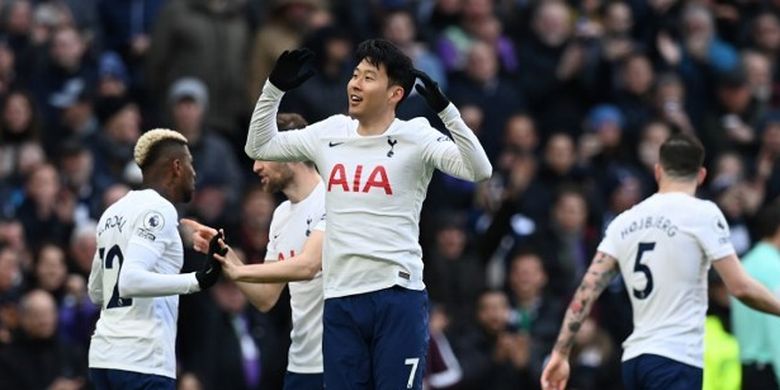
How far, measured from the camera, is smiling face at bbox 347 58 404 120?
12.0 meters

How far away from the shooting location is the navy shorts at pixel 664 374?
12969 millimetres

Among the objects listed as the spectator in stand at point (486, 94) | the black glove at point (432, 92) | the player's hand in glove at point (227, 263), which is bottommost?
the player's hand in glove at point (227, 263)

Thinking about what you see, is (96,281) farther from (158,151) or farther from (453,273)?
(453,273)

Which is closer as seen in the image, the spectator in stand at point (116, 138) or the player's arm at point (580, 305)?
the player's arm at point (580, 305)

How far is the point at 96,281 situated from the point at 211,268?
92 centimetres

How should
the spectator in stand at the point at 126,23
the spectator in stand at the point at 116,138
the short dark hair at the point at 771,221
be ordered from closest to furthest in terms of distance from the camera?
the short dark hair at the point at 771,221, the spectator in stand at the point at 116,138, the spectator in stand at the point at 126,23

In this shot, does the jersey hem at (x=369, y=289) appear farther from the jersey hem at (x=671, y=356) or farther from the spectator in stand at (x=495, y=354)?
the spectator in stand at (x=495, y=354)

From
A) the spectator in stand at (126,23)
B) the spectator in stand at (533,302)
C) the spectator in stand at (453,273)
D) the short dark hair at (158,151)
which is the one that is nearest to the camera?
the short dark hair at (158,151)

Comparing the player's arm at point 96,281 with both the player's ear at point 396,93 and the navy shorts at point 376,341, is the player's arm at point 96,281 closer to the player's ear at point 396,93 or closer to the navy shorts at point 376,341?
the navy shorts at point 376,341

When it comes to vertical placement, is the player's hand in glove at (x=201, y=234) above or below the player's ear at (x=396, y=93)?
below

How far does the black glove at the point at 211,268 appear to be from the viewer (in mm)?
12062

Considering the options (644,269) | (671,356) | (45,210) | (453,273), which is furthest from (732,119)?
(671,356)

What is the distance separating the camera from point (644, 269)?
43.3 feet

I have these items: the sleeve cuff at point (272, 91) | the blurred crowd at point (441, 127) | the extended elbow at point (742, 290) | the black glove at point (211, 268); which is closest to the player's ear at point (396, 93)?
the sleeve cuff at point (272, 91)
